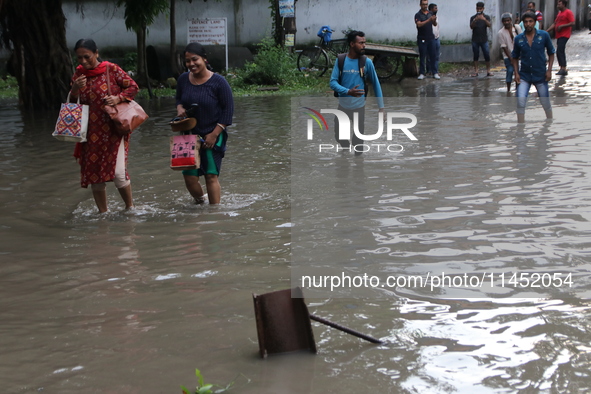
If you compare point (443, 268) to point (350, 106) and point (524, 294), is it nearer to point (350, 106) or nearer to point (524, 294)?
point (524, 294)

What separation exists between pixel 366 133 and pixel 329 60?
1000cm

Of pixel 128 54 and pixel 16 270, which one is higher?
Result: pixel 128 54

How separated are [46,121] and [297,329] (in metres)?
11.6

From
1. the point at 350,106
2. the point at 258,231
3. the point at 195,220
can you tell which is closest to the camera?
the point at 258,231

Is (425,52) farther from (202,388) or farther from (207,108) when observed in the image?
(202,388)

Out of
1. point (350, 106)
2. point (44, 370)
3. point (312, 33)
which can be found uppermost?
point (312, 33)

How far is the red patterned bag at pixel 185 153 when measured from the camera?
21.1 feet

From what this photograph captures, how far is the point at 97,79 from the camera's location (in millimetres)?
6414

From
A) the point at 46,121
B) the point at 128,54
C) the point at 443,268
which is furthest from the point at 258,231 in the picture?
the point at 128,54

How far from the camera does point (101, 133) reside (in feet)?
21.3

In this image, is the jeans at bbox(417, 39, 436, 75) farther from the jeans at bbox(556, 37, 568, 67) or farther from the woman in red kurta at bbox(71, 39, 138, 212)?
the woman in red kurta at bbox(71, 39, 138, 212)

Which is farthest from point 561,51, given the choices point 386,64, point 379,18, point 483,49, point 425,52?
point 379,18

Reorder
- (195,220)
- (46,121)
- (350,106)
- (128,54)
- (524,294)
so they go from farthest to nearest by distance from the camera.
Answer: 1. (128,54)
2. (46,121)
3. (350,106)
4. (195,220)
5. (524,294)

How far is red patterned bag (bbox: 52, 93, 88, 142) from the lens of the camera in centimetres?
630
